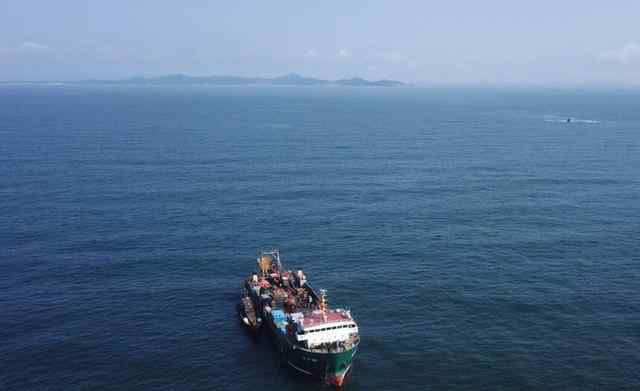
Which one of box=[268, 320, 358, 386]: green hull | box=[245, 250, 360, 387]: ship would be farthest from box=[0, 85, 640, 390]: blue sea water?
box=[245, 250, 360, 387]: ship

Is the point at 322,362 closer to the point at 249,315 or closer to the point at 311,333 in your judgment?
the point at 311,333

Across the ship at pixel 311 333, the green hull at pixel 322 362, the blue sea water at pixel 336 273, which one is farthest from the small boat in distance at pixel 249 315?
the green hull at pixel 322 362

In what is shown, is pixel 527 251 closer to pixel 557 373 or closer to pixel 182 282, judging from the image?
pixel 557 373

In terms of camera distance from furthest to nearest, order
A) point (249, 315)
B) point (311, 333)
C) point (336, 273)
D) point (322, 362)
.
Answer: point (336, 273)
point (249, 315)
point (311, 333)
point (322, 362)

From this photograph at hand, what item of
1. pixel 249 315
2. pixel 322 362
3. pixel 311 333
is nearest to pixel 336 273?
pixel 249 315

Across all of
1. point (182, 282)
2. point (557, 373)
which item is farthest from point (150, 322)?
point (557, 373)

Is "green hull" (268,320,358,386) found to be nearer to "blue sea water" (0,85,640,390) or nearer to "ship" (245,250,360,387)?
"ship" (245,250,360,387)
